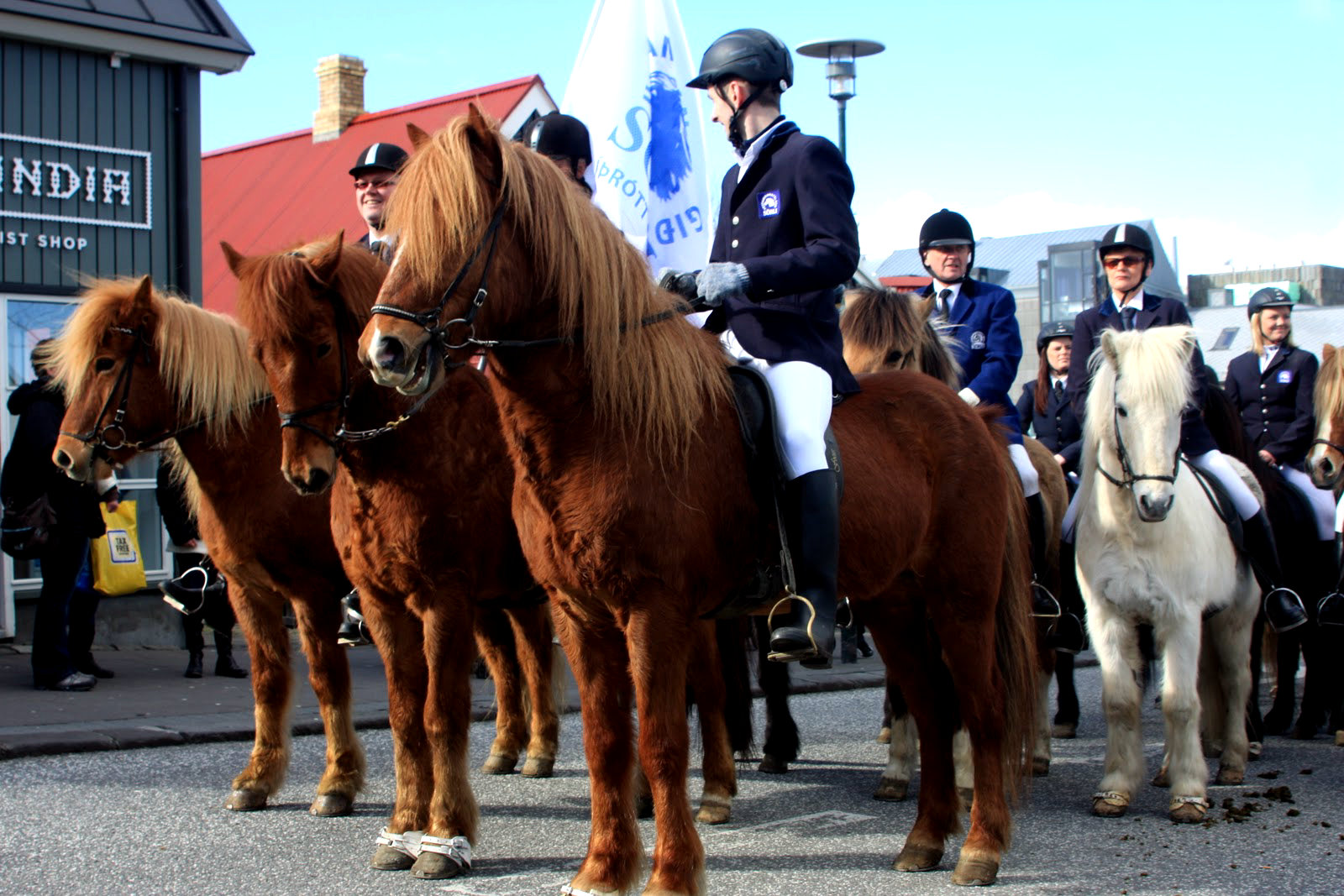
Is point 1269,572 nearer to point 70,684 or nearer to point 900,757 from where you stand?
point 900,757

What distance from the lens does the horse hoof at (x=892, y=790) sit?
265 inches

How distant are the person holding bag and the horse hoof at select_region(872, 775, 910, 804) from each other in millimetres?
5861

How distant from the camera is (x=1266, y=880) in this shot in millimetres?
5082

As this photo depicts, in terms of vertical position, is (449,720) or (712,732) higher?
(449,720)

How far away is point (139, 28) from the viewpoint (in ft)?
40.3

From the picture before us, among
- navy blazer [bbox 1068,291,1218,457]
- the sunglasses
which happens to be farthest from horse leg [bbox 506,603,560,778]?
the sunglasses

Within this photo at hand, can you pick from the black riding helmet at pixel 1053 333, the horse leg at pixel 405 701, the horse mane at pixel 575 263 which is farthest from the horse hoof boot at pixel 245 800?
the black riding helmet at pixel 1053 333

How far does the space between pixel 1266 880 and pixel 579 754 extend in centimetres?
392

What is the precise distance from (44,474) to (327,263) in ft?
17.0

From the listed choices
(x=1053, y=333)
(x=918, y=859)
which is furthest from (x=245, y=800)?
(x=1053, y=333)

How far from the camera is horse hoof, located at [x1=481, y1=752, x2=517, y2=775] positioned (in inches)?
286

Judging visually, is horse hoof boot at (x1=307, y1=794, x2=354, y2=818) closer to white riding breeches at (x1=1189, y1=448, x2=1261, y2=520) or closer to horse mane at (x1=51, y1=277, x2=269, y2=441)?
horse mane at (x1=51, y1=277, x2=269, y2=441)

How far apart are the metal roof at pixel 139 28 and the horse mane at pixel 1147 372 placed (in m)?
9.33

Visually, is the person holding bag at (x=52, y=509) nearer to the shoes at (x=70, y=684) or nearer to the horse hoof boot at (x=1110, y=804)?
the shoes at (x=70, y=684)
